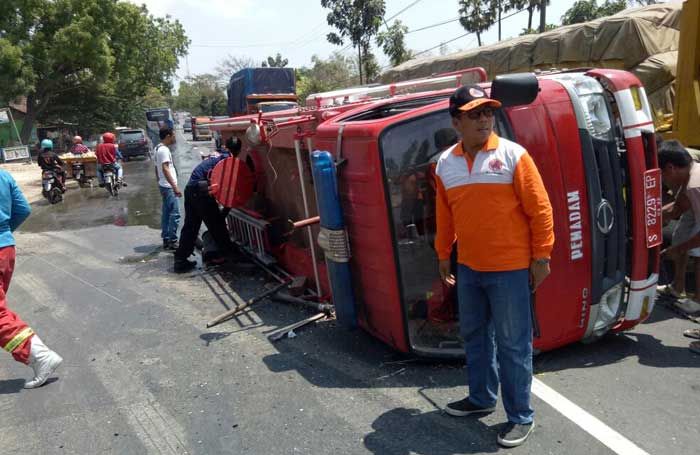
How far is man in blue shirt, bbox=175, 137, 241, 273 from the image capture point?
6781mm

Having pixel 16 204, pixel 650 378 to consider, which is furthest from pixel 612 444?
pixel 16 204

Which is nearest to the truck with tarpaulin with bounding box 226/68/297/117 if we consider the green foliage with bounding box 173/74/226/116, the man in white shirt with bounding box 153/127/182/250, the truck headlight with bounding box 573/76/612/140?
the man in white shirt with bounding box 153/127/182/250

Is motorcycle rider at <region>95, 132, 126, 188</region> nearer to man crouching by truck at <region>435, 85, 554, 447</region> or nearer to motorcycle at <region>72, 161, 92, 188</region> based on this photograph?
motorcycle at <region>72, 161, 92, 188</region>

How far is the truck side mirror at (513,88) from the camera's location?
10.2ft

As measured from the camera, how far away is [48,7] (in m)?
29.0

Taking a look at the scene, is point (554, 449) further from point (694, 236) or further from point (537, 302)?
point (694, 236)

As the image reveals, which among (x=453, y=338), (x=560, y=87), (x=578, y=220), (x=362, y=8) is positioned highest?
(x=362, y=8)

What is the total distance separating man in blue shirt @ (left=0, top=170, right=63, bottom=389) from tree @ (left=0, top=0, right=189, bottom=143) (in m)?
28.2

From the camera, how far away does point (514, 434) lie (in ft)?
9.40

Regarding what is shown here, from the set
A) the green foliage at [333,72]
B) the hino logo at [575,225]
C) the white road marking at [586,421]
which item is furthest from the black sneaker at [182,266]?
the green foliage at [333,72]

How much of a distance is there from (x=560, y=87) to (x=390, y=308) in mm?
1808

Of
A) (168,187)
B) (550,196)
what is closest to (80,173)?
(168,187)

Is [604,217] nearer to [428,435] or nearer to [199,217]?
[428,435]

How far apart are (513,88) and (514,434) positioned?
A: 189 centimetres
